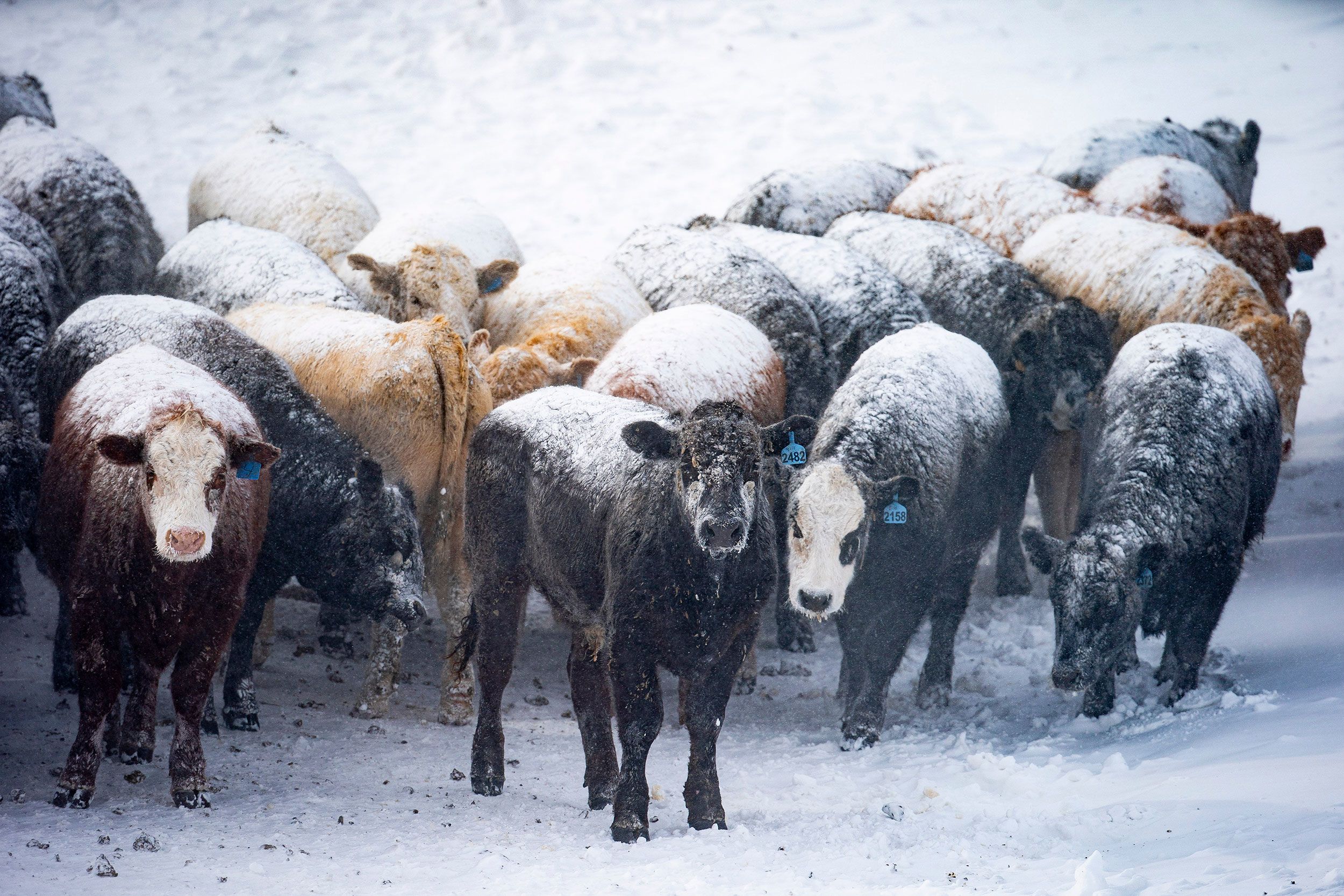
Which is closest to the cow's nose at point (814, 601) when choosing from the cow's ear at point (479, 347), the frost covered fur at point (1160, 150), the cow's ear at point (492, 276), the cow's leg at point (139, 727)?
the cow's leg at point (139, 727)

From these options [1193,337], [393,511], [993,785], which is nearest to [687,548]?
[993,785]

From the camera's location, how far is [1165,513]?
6.53m

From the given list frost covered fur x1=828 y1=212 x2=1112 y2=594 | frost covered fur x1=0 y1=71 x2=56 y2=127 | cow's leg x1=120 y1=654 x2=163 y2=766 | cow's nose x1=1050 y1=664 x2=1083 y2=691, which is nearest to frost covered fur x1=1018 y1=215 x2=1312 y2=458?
frost covered fur x1=828 y1=212 x2=1112 y2=594

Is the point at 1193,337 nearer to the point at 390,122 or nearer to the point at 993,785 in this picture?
the point at 993,785

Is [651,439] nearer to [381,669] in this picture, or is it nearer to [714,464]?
[714,464]

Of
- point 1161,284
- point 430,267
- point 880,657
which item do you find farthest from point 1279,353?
point 430,267

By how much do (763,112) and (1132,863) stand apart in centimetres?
1367

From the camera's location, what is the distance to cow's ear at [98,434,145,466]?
16.2 ft

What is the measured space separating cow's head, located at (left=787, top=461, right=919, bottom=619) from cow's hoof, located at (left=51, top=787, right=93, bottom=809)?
2.93 meters

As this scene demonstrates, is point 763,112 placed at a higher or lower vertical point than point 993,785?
higher

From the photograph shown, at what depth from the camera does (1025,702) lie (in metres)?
6.74

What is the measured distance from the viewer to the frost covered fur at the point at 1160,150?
12.4 meters

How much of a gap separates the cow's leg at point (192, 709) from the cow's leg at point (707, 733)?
73.4 inches

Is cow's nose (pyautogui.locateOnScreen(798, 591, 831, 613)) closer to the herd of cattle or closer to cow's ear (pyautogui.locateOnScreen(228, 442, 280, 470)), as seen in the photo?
the herd of cattle
